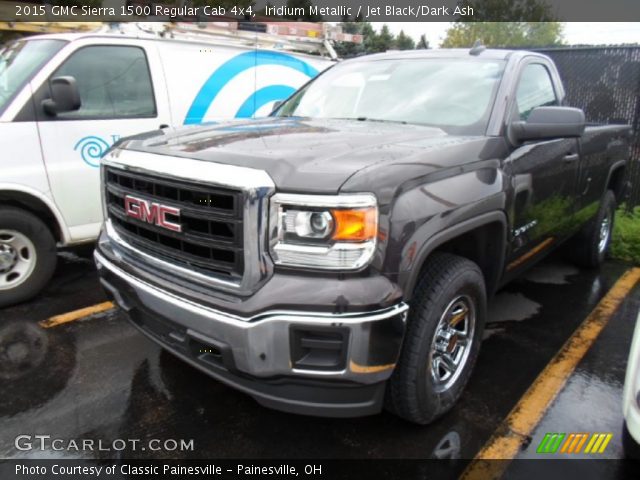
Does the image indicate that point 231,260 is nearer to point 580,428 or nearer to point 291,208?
point 291,208

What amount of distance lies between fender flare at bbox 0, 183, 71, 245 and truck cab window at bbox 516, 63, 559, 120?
3.59 meters

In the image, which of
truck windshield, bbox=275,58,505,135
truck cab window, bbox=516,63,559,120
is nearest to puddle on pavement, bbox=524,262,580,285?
truck cab window, bbox=516,63,559,120

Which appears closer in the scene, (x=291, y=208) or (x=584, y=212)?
(x=291, y=208)

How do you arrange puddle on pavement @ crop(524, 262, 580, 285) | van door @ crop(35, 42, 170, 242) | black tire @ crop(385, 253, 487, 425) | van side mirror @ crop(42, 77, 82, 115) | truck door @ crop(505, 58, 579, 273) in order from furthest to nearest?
puddle on pavement @ crop(524, 262, 580, 285)
van door @ crop(35, 42, 170, 242)
van side mirror @ crop(42, 77, 82, 115)
truck door @ crop(505, 58, 579, 273)
black tire @ crop(385, 253, 487, 425)

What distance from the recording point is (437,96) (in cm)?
329

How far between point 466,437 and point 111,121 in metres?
3.74

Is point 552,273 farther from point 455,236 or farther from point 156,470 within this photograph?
point 156,470

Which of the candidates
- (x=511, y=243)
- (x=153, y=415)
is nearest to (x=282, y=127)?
(x=511, y=243)

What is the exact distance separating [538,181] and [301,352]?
212 centimetres

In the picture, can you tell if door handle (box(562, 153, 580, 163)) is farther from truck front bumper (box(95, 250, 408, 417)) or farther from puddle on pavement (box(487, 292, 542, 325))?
truck front bumper (box(95, 250, 408, 417))

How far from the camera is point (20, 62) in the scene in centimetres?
416

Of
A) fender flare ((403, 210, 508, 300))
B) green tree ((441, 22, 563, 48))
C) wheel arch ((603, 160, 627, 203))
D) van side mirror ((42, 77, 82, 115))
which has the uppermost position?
green tree ((441, 22, 563, 48))

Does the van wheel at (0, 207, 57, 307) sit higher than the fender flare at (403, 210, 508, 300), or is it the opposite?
the fender flare at (403, 210, 508, 300)

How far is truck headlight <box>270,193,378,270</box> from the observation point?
1990 mm
